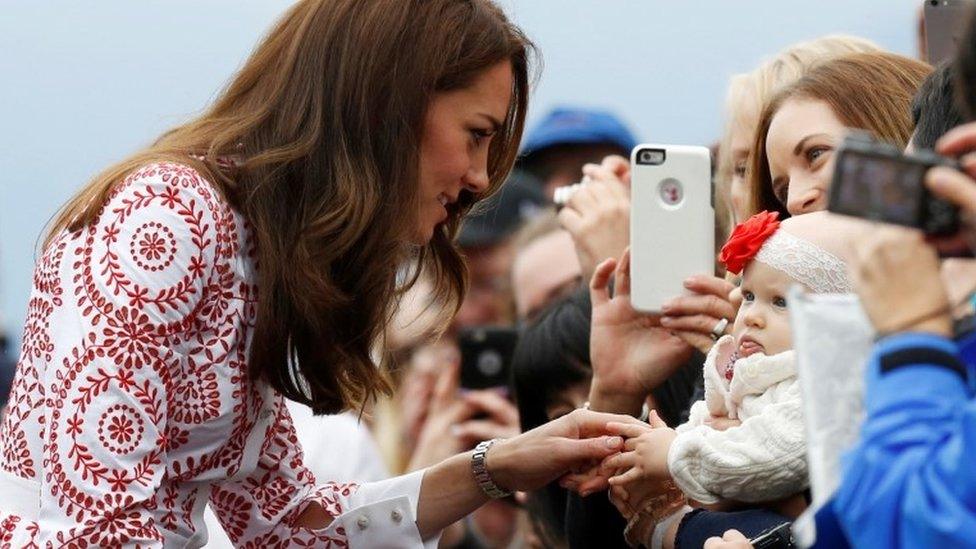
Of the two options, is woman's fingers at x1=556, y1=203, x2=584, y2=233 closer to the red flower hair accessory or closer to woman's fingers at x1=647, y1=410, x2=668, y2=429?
woman's fingers at x1=647, y1=410, x2=668, y2=429

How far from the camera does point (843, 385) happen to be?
179 centimetres

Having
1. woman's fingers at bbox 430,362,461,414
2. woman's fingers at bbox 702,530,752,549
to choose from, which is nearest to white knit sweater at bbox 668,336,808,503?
woman's fingers at bbox 702,530,752,549

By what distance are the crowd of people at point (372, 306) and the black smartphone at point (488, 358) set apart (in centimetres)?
126

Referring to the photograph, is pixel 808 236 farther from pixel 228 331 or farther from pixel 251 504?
pixel 251 504

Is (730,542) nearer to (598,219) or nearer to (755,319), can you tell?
(755,319)

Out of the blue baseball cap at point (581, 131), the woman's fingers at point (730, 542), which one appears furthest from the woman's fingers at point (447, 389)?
the woman's fingers at point (730, 542)

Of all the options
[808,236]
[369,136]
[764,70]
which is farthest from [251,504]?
[764,70]

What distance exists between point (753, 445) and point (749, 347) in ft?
0.56

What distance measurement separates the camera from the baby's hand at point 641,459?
2.62 meters

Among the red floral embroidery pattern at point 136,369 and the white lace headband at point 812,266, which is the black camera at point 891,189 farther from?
the red floral embroidery pattern at point 136,369

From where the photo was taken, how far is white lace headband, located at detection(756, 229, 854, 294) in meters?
2.43

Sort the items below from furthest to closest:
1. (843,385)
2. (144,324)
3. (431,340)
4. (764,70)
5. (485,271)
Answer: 1. (485,271)
2. (764,70)
3. (431,340)
4. (144,324)
5. (843,385)

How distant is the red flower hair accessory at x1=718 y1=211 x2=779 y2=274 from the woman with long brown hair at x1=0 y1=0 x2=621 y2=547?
1.36 ft

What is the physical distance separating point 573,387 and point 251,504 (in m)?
→ 0.89
